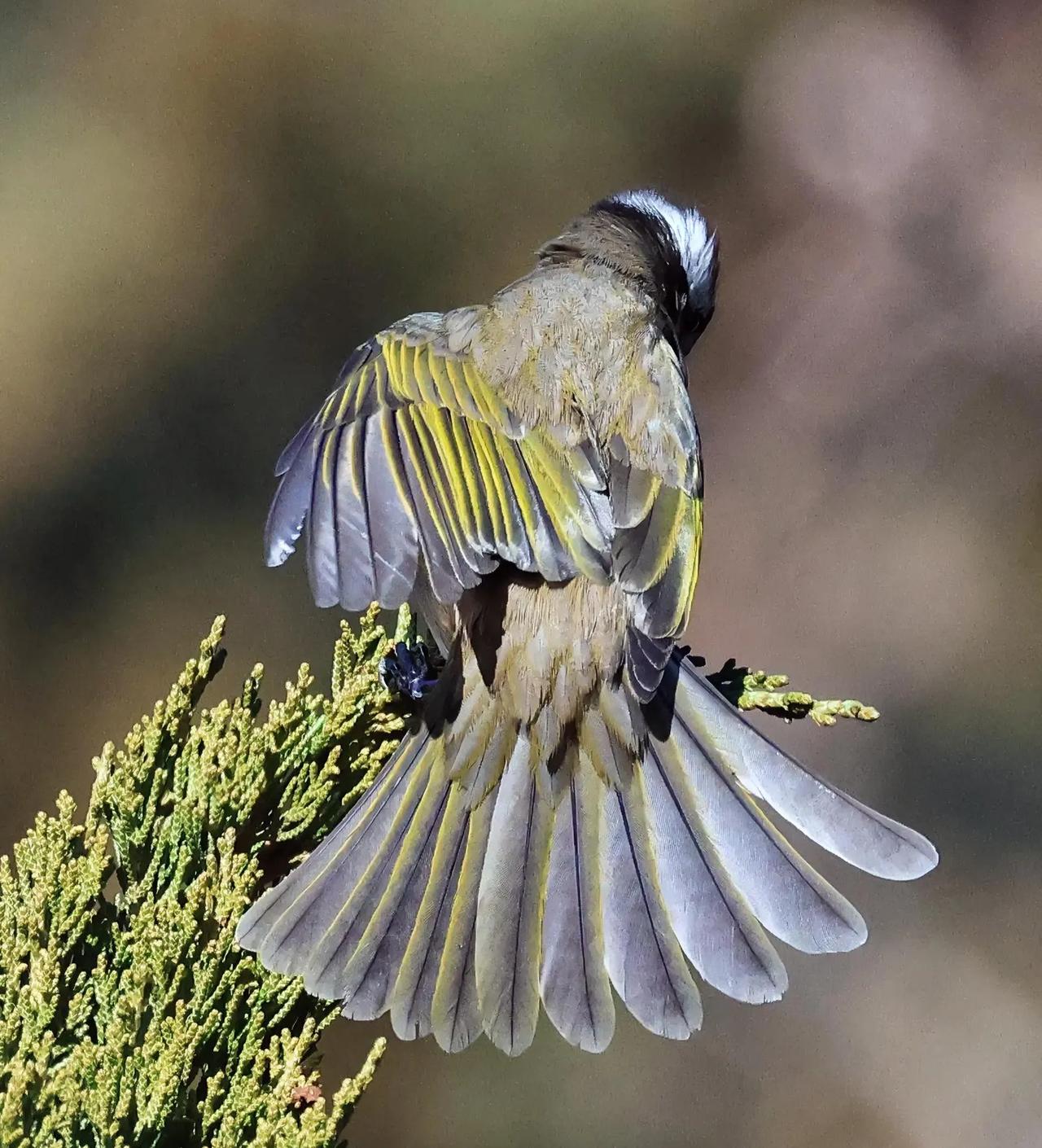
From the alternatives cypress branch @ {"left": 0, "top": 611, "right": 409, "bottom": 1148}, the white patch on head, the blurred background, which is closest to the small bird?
cypress branch @ {"left": 0, "top": 611, "right": 409, "bottom": 1148}

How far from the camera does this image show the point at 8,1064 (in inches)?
77.1

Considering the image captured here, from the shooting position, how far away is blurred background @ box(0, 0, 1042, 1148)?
17.4 feet

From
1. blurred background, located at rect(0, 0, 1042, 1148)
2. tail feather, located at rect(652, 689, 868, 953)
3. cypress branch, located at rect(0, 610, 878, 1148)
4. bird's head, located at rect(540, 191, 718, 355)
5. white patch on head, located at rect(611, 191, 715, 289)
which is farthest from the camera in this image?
blurred background, located at rect(0, 0, 1042, 1148)

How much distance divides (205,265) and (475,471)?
3.86 m

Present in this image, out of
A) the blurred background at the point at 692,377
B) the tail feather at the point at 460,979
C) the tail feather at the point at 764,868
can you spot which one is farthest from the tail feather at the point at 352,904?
the blurred background at the point at 692,377

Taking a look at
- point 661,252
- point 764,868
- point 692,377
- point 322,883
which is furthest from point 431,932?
point 692,377

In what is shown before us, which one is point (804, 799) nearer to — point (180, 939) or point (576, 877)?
point (576, 877)

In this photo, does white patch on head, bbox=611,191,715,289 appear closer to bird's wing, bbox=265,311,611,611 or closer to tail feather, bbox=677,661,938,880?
bird's wing, bbox=265,311,611,611

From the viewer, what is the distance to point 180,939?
214 cm

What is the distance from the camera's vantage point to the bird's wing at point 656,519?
2.52 metres

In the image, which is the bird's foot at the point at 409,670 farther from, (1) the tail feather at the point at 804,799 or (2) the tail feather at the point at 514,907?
(1) the tail feather at the point at 804,799

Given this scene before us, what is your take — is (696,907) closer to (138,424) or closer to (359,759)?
(359,759)

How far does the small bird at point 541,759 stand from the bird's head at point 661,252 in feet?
2.38

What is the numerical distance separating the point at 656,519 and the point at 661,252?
121 centimetres
